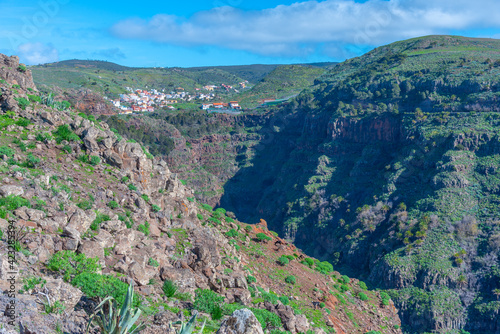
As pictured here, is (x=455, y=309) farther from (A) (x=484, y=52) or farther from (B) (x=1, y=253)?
(A) (x=484, y=52)

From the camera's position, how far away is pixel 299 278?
21891 mm

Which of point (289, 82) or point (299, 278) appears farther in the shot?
point (289, 82)

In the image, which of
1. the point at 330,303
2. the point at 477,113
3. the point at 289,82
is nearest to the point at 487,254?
the point at 477,113

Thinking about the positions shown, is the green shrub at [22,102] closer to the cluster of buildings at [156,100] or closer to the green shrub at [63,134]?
the green shrub at [63,134]

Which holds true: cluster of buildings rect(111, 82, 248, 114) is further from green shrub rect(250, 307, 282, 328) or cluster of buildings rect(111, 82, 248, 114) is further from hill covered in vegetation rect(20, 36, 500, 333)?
green shrub rect(250, 307, 282, 328)

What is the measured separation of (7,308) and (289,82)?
122631 mm

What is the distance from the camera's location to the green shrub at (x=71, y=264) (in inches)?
410

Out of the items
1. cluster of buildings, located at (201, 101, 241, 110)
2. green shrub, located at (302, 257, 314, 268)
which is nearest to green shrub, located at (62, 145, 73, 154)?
green shrub, located at (302, 257, 314, 268)

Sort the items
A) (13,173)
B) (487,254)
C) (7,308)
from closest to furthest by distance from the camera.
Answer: (7,308)
(13,173)
(487,254)

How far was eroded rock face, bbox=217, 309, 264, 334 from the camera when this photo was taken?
365 inches

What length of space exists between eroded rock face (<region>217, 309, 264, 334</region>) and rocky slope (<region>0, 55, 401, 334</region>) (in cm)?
3

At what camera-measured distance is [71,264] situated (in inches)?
423

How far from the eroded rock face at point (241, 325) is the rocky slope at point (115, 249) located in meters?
0.03

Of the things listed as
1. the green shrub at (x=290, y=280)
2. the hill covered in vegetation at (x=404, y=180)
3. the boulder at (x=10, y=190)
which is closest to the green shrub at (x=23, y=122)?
the boulder at (x=10, y=190)
